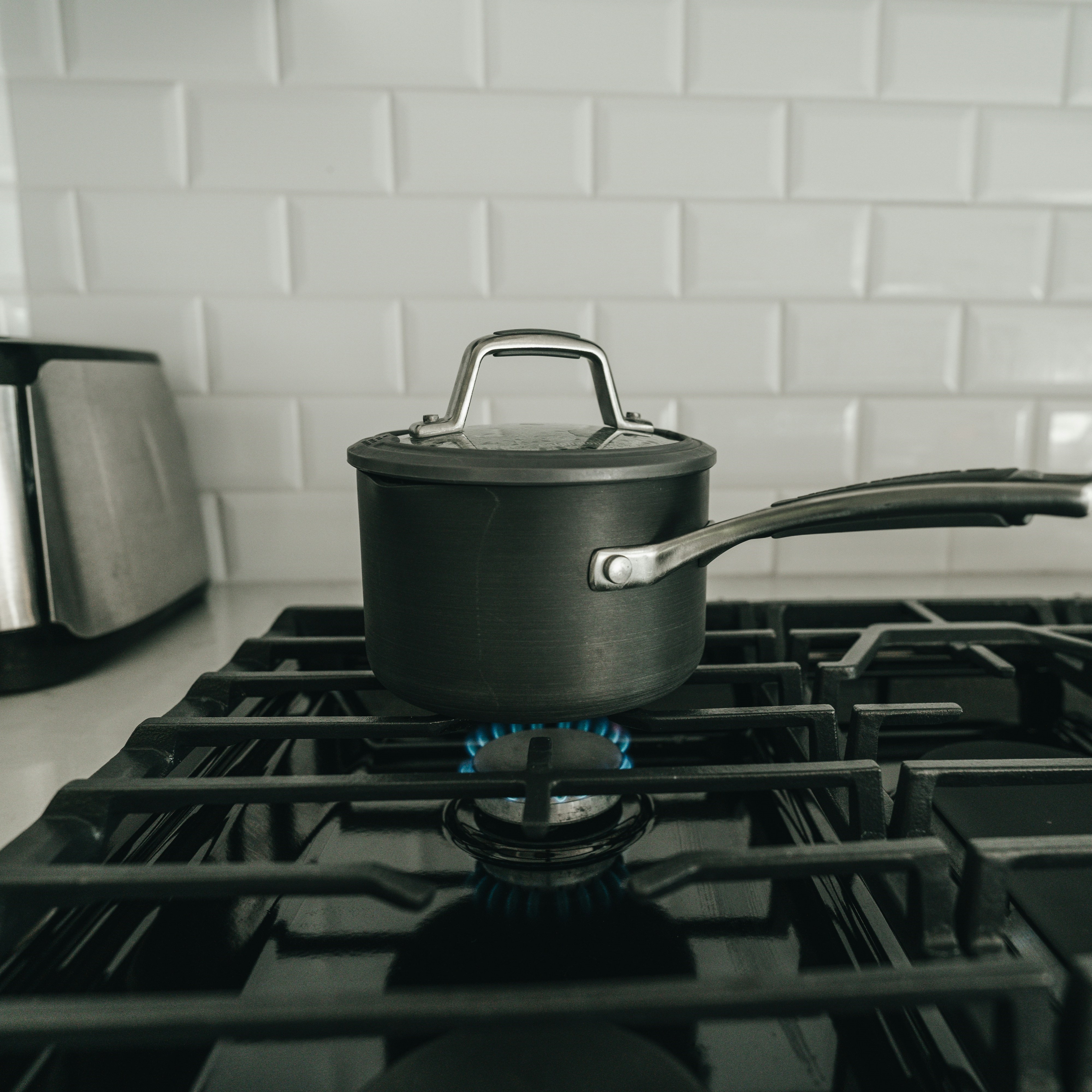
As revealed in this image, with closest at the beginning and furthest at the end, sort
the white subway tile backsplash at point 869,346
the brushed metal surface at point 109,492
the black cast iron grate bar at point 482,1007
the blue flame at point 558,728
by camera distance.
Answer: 1. the black cast iron grate bar at point 482,1007
2. the blue flame at point 558,728
3. the brushed metal surface at point 109,492
4. the white subway tile backsplash at point 869,346

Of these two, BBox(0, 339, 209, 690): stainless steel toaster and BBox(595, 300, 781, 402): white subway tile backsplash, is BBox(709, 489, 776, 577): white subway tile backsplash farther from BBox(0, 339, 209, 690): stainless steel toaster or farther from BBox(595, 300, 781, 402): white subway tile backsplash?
BBox(0, 339, 209, 690): stainless steel toaster

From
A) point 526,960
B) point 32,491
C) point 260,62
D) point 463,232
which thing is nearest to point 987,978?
point 526,960

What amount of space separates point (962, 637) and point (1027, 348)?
399mm

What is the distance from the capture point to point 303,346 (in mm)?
798

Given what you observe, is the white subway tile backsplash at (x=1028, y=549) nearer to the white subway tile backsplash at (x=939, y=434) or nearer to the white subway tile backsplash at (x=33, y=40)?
the white subway tile backsplash at (x=939, y=434)

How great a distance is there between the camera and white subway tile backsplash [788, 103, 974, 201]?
0.79m

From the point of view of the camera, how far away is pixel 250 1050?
334 millimetres

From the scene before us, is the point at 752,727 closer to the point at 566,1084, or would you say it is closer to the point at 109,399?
the point at 566,1084

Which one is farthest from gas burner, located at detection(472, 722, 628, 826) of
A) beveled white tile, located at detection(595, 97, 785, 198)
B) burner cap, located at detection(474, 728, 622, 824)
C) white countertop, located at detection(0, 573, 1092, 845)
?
beveled white tile, located at detection(595, 97, 785, 198)

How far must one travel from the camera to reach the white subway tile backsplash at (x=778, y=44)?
768 millimetres

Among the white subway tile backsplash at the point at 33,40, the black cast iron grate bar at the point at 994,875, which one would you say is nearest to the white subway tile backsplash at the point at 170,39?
the white subway tile backsplash at the point at 33,40

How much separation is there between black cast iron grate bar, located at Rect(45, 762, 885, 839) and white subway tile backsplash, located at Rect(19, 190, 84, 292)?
1.84 feet

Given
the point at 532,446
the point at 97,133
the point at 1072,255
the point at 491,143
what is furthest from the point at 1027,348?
the point at 97,133

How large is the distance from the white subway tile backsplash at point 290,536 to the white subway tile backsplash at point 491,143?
1.03ft
